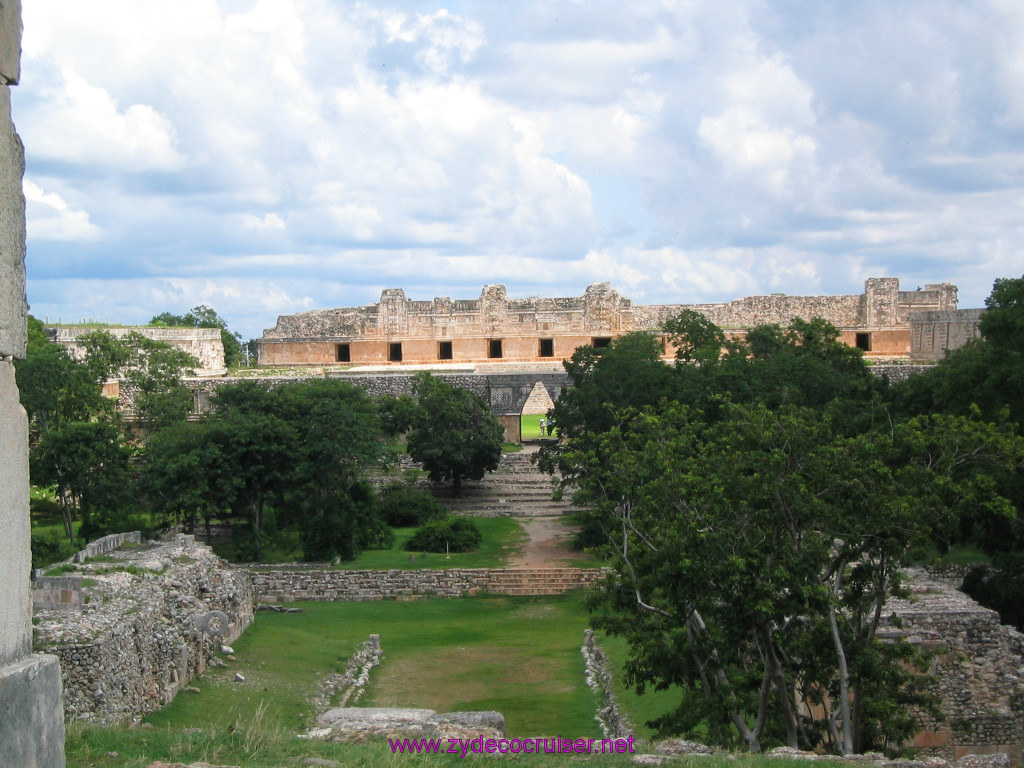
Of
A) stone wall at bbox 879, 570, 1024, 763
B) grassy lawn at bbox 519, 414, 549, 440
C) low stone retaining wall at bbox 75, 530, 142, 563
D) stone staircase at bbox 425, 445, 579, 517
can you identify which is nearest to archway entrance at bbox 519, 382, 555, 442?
grassy lawn at bbox 519, 414, 549, 440

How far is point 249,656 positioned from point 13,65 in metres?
11.5

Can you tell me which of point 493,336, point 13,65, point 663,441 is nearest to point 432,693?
point 663,441

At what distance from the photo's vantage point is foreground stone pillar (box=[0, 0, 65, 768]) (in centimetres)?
312

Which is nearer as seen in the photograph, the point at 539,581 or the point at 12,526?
the point at 12,526

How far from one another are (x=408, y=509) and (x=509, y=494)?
2904 mm

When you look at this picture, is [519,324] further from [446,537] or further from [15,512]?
[15,512]

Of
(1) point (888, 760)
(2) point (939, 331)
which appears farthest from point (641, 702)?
(2) point (939, 331)

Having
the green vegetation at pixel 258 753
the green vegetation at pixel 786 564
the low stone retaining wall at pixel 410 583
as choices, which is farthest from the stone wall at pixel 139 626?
the green vegetation at pixel 786 564

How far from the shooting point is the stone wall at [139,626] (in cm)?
989

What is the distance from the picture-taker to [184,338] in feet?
100

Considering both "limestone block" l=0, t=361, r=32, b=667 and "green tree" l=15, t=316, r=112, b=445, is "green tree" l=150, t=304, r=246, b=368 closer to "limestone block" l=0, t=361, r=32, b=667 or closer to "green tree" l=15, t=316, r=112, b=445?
"green tree" l=15, t=316, r=112, b=445

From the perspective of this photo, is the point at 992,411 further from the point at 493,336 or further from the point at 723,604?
the point at 493,336

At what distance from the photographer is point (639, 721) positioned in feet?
36.9

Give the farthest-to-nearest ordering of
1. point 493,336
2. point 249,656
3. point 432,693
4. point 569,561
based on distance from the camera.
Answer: point 493,336 → point 569,561 → point 249,656 → point 432,693
